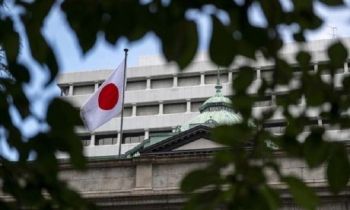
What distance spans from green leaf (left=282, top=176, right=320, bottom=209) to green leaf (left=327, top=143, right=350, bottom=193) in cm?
20

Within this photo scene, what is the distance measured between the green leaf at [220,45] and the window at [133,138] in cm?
8664

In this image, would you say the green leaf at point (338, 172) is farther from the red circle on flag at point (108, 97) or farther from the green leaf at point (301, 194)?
the red circle on flag at point (108, 97)

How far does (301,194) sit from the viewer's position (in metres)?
4.27

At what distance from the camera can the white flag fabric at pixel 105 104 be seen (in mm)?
29312

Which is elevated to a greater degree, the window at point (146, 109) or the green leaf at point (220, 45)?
the window at point (146, 109)

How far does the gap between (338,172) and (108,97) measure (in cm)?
2556

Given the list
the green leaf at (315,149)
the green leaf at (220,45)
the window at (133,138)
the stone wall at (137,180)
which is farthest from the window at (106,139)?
the green leaf at (220,45)

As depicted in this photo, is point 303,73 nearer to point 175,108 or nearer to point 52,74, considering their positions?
point 52,74

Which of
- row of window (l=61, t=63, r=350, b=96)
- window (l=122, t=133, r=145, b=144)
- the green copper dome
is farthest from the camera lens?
row of window (l=61, t=63, r=350, b=96)

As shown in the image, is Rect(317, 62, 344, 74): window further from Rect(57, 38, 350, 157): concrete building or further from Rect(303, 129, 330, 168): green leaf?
Rect(57, 38, 350, 157): concrete building

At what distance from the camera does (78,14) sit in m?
4.44

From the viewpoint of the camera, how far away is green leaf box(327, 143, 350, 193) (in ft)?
14.7

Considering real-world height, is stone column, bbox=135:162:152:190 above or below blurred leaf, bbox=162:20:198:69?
above

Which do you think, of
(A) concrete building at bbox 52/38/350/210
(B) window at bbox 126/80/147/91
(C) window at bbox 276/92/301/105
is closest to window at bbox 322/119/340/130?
(A) concrete building at bbox 52/38/350/210
